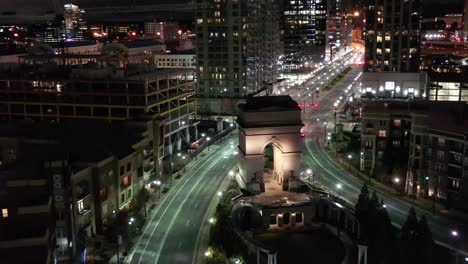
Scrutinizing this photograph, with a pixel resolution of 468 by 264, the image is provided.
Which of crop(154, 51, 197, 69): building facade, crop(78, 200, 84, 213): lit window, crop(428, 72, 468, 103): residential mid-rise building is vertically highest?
crop(154, 51, 197, 69): building facade

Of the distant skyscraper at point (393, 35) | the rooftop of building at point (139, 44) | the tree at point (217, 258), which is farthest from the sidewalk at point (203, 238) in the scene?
the rooftop of building at point (139, 44)

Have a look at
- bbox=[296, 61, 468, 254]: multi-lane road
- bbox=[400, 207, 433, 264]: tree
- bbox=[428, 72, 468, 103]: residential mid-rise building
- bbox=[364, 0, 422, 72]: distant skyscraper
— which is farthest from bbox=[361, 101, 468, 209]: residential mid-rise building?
bbox=[364, 0, 422, 72]: distant skyscraper

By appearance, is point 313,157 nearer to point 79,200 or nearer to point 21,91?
point 79,200

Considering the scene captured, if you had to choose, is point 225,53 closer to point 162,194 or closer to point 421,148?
point 162,194

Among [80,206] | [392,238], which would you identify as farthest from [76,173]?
[392,238]

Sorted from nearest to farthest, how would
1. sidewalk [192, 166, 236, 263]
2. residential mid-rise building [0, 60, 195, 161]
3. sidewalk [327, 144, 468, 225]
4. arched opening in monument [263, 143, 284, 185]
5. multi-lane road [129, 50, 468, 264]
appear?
1. sidewalk [192, 166, 236, 263]
2. multi-lane road [129, 50, 468, 264]
3. sidewalk [327, 144, 468, 225]
4. arched opening in monument [263, 143, 284, 185]
5. residential mid-rise building [0, 60, 195, 161]

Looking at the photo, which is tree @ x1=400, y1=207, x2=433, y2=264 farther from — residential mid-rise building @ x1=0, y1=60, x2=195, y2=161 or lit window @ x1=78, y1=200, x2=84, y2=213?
residential mid-rise building @ x1=0, y1=60, x2=195, y2=161
